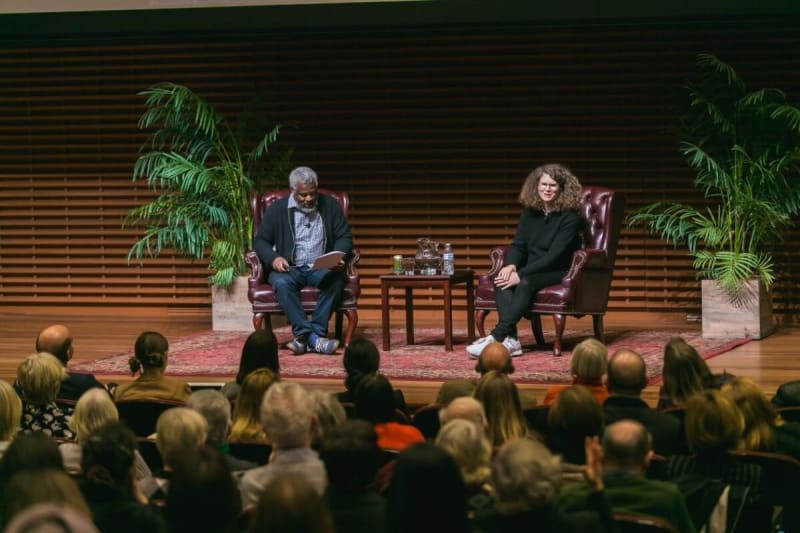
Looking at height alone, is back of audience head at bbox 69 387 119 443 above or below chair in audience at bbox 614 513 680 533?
above

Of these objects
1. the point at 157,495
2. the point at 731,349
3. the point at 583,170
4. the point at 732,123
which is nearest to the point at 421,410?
the point at 157,495

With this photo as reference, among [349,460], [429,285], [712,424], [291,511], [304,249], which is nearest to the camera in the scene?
[291,511]

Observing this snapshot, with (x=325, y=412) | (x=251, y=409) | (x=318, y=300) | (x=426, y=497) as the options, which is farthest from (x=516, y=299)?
(x=426, y=497)

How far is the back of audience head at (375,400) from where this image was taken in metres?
4.07

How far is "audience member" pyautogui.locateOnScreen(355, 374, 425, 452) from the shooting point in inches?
159

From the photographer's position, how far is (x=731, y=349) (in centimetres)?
837

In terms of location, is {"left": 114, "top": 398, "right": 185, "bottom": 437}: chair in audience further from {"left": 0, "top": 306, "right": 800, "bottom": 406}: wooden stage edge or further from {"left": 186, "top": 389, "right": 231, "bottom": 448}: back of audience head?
{"left": 0, "top": 306, "right": 800, "bottom": 406}: wooden stage edge

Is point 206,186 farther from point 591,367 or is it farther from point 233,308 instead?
point 591,367

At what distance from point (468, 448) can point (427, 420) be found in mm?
1323

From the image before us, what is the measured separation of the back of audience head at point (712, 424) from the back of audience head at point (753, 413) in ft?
0.66

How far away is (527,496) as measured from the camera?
111 inches

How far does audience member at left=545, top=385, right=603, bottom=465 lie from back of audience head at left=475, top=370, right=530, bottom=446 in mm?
207

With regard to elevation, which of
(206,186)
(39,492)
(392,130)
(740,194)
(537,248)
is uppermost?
(392,130)

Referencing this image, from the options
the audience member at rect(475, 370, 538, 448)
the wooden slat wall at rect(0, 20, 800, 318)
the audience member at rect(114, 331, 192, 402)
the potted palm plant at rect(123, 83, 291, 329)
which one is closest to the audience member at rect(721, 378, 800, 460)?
the audience member at rect(475, 370, 538, 448)
